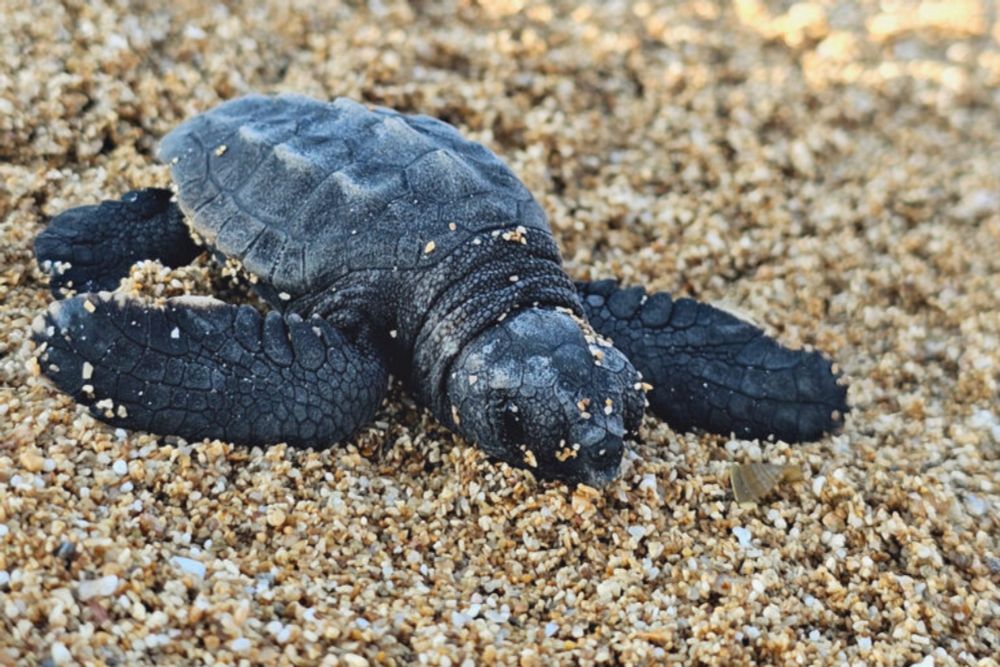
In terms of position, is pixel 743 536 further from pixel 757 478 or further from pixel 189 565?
pixel 189 565

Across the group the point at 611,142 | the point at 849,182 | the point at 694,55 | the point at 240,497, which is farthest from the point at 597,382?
the point at 694,55

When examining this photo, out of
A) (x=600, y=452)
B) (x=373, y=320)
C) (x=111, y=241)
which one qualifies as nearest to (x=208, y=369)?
(x=373, y=320)

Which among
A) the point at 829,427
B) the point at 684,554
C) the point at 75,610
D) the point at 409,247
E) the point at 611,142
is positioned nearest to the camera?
the point at 75,610

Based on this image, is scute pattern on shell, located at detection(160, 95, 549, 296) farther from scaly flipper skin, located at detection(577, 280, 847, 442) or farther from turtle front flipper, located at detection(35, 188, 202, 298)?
scaly flipper skin, located at detection(577, 280, 847, 442)

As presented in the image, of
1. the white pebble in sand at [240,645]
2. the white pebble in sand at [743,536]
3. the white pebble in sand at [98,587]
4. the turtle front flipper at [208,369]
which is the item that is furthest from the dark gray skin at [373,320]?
the white pebble in sand at [240,645]

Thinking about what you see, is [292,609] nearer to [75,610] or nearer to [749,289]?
[75,610]

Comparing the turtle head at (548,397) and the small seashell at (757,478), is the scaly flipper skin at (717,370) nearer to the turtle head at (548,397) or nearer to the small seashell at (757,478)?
the small seashell at (757,478)

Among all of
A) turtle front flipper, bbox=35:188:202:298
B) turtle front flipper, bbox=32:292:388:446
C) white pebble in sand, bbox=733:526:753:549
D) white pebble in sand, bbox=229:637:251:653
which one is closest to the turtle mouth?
white pebble in sand, bbox=733:526:753:549
